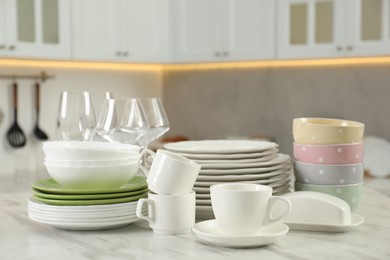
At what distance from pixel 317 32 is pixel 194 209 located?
235cm

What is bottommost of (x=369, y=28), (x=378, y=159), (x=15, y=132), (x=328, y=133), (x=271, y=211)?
(x=378, y=159)

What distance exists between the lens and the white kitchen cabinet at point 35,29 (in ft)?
10.9

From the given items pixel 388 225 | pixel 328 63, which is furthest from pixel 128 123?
pixel 328 63

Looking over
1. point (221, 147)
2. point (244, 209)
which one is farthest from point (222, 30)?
point (244, 209)

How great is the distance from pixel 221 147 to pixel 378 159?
2102 mm

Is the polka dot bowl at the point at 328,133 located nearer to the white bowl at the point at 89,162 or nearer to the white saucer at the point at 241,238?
the white saucer at the point at 241,238

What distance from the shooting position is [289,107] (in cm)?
396

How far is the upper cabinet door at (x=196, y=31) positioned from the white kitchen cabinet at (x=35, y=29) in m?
0.77

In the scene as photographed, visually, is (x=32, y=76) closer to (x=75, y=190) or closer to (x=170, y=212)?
(x=75, y=190)

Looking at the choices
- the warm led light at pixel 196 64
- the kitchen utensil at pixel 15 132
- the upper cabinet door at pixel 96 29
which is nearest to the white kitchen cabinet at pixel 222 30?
the warm led light at pixel 196 64

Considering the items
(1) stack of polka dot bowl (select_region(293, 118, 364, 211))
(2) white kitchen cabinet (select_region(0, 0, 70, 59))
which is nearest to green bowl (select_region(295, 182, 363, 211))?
(1) stack of polka dot bowl (select_region(293, 118, 364, 211))

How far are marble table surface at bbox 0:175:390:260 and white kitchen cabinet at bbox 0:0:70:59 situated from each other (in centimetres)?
205

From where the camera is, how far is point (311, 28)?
3.50m

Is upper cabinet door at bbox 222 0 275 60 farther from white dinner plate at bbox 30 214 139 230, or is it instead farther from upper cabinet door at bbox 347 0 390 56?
white dinner plate at bbox 30 214 139 230
